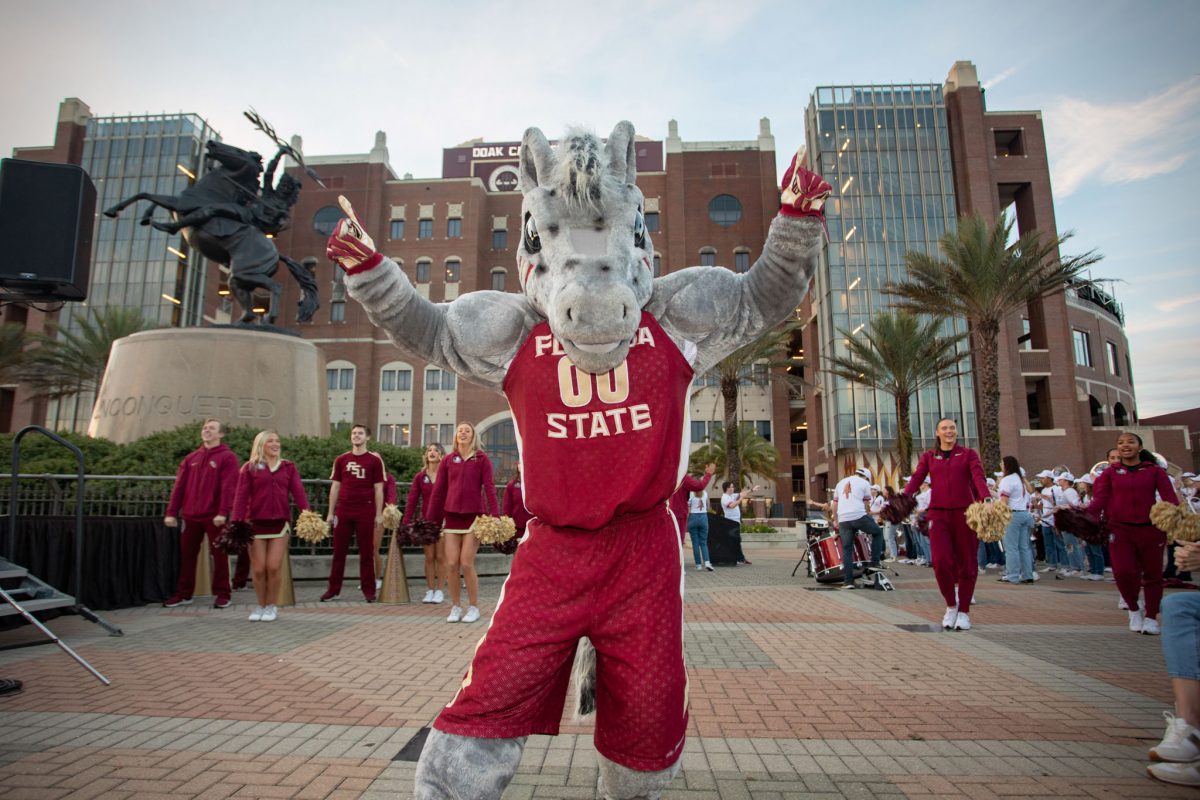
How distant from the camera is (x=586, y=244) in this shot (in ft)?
7.49

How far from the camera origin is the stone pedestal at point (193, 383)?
1188cm

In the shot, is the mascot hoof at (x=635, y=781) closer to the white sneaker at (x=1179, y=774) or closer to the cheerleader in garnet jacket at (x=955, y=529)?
the white sneaker at (x=1179, y=774)

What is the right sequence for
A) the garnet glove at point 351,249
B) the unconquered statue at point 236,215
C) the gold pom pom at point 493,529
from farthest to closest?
the unconquered statue at point 236,215 → the gold pom pom at point 493,529 → the garnet glove at point 351,249

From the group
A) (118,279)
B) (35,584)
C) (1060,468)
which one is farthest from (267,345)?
(118,279)

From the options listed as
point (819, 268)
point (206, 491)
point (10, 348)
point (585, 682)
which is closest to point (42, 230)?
point (206, 491)

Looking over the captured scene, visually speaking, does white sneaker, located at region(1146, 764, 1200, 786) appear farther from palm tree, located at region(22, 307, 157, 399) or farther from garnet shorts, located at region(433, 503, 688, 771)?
palm tree, located at region(22, 307, 157, 399)

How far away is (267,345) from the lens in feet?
41.0

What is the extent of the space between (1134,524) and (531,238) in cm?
726

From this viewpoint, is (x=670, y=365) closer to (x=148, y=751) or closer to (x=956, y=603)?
(x=148, y=751)

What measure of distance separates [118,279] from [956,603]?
5585cm

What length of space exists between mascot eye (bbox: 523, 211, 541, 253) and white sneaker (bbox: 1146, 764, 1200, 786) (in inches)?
151

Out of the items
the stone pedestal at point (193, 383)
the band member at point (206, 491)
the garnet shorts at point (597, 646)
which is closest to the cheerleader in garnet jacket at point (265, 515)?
the band member at point (206, 491)

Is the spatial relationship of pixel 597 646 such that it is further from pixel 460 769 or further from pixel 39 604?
pixel 39 604

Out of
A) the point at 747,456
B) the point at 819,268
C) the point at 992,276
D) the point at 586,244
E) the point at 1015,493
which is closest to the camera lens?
the point at 586,244
